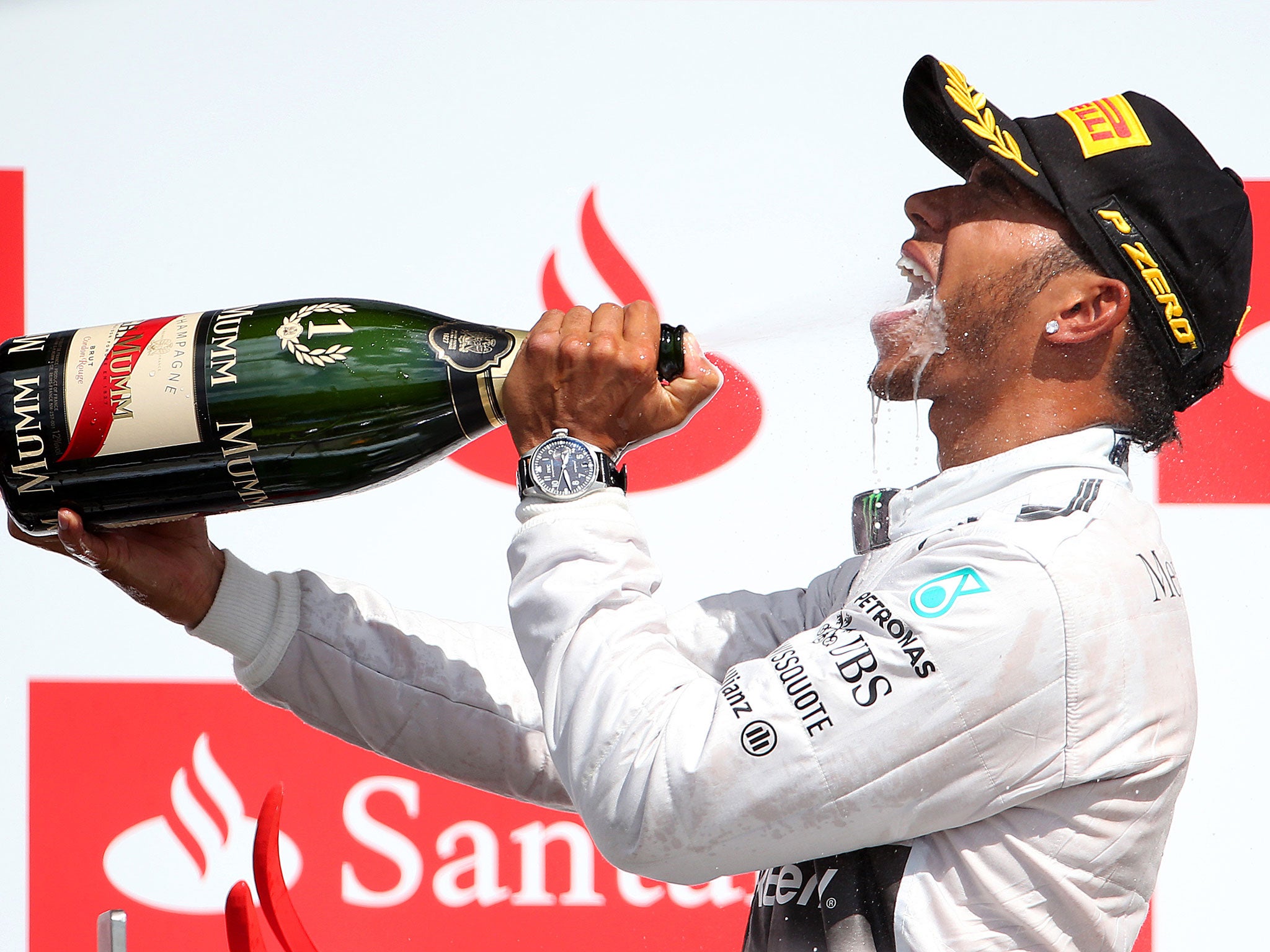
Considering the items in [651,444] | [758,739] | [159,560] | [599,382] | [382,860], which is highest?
[651,444]

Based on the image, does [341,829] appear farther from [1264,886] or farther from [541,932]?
[1264,886]

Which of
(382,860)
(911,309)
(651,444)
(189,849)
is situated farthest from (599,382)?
(189,849)

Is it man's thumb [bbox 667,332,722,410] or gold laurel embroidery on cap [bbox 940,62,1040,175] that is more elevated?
gold laurel embroidery on cap [bbox 940,62,1040,175]

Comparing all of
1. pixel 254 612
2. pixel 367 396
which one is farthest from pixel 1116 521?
pixel 254 612

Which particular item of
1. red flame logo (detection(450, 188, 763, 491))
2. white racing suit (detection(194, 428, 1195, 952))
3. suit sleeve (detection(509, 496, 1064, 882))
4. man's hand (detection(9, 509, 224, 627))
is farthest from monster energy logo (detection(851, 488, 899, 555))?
red flame logo (detection(450, 188, 763, 491))

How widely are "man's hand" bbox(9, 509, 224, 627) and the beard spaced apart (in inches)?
26.4

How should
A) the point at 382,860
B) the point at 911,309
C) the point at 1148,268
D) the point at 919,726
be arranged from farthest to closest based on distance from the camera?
1. the point at 382,860
2. the point at 911,309
3. the point at 1148,268
4. the point at 919,726

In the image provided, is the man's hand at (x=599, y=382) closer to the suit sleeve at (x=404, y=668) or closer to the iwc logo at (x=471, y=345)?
the iwc logo at (x=471, y=345)

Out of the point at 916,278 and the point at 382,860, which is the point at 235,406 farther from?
the point at 382,860

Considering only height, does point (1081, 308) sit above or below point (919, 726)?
above

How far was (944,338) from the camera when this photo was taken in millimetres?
1132

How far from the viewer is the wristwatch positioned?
0.92 meters

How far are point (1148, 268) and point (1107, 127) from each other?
142 mm

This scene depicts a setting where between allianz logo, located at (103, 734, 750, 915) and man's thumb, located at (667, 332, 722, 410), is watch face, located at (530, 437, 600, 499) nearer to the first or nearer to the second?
man's thumb, located at (667, 332, 722, 410)
